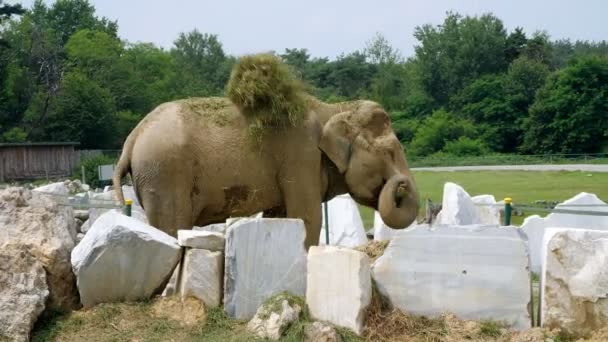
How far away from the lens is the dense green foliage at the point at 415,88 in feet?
156

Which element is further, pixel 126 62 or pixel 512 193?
pixel 126 62

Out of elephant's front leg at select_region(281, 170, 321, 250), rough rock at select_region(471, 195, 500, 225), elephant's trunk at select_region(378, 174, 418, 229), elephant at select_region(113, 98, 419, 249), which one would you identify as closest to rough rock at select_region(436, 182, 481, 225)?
rough rock at select_region(471, 195, 500, 225)

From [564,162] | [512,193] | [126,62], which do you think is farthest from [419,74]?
[512,193]

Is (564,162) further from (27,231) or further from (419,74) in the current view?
(27,231)

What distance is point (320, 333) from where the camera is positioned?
566cm

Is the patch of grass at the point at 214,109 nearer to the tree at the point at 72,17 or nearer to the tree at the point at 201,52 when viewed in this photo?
the tree at the point at 72,17

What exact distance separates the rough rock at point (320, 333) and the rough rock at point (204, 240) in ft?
3.16

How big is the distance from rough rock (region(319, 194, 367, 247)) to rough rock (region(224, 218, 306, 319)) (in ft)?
21.2

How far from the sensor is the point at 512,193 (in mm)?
23656

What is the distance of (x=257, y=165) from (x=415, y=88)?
63130mm

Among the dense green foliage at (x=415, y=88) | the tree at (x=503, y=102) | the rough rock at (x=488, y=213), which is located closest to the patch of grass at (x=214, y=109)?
the rough rock at (x=488, y=213)

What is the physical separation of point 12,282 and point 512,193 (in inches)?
755

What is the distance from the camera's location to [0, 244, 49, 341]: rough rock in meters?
5.90

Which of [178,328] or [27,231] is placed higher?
[27,231]
